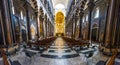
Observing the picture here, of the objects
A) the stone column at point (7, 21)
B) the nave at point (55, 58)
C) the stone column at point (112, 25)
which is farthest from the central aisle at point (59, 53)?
the stone column at point (7, 21)

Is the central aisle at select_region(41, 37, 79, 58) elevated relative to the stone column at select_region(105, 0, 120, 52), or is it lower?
lower

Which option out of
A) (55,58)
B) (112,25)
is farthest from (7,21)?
(112,25)

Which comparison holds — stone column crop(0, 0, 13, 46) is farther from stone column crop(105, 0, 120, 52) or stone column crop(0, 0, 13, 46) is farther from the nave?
stone column crop(105, 0, 120, 52)

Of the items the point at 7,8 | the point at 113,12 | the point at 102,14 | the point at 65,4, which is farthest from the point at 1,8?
the point at 65,4

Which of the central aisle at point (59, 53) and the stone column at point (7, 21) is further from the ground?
the stone column at point (7, 21)

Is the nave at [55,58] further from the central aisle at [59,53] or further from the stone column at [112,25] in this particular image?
the stone column at [112,25]

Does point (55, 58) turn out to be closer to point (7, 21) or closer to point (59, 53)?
point (59, 53)

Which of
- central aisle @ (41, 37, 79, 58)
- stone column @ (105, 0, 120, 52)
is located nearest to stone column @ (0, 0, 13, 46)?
central aisle @ (41, 37, 79, 58)

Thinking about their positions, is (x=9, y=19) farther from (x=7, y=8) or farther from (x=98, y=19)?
(x=98, y=19)

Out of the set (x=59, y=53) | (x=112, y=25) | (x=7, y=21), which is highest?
(x=7, y=21)

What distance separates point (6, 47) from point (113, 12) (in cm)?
588

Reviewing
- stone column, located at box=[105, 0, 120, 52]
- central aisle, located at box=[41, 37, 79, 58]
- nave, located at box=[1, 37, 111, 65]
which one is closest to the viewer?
nave, located at box=[1, 37, 111, 65]

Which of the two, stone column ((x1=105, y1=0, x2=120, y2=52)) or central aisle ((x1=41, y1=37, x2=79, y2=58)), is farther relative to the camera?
central aisle ((x1=41, y1=37, x2=79, y2=58))

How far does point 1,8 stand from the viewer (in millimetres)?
4805
